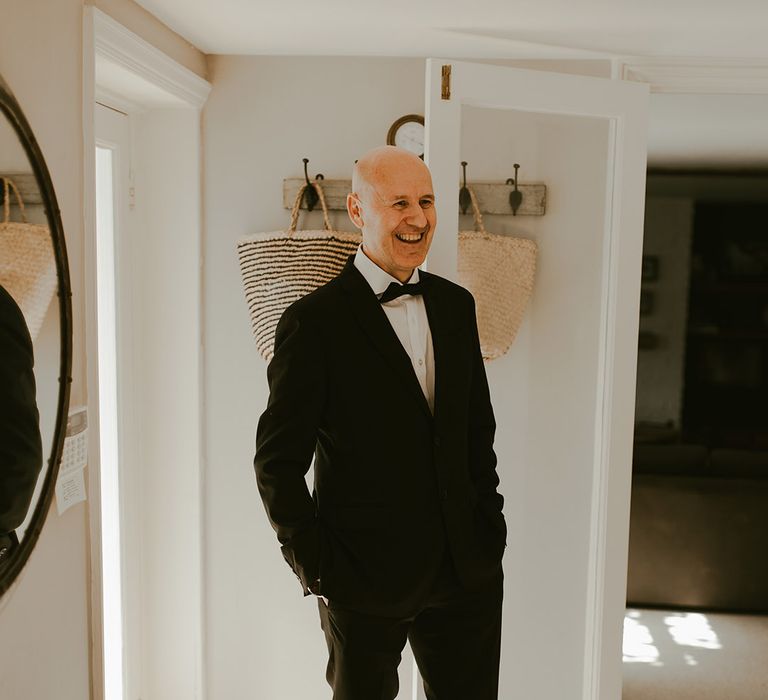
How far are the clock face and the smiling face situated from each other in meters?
0.83

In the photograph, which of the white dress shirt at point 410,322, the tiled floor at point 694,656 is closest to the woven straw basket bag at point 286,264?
the white dress shirt at point 410,322

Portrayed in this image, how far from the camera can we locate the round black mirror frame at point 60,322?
1.26m

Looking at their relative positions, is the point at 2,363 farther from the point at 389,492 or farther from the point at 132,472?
the point at 132,472

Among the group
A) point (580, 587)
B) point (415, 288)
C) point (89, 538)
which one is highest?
point (415, 288)

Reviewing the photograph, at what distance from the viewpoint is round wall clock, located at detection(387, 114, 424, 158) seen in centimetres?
237

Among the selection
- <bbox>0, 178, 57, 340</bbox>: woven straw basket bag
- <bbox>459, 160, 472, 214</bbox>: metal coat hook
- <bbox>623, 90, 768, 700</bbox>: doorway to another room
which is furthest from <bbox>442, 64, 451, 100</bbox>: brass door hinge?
<bbox>623, 90, 768, 700</bbox>: doorway to another room

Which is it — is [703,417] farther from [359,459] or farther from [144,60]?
[144,60]

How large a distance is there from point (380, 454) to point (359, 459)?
4 cm

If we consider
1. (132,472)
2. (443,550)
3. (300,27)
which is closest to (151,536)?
(132,472)

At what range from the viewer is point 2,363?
47.0 inches

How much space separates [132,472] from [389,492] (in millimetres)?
1146

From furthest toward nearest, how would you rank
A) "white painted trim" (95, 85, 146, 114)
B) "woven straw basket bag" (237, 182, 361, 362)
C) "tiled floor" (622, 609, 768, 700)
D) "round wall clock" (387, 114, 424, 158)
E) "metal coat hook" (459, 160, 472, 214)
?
"tiled floor" (622, 609, 768, 700)
"round wall clock" (387, 114, 424, 158)
"woven straw basket bag" (237, 182, 361, 362)
"metal coat hook" (459, 160, 472, 214)
"white painted trim" (95, 85, 146, 114)

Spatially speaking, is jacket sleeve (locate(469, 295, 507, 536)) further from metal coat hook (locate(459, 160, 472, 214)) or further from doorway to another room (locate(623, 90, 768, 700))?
doorway to another room (locate(623, 90, 768, 700))

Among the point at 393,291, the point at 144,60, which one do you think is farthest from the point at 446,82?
the point at 144,60
